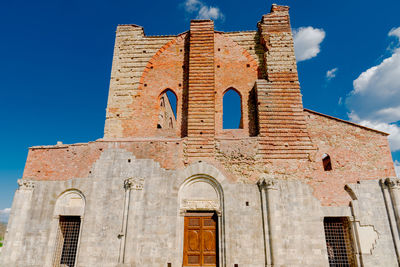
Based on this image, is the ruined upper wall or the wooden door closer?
the wooden door

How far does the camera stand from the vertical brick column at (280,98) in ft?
34.5

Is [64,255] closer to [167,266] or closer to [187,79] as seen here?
[167,266]

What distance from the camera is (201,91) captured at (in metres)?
11.7

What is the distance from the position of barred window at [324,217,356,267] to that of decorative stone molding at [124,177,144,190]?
7.09 m

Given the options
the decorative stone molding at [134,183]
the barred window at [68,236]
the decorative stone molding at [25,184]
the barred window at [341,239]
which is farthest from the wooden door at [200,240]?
the decorative stone molding at [25,184]

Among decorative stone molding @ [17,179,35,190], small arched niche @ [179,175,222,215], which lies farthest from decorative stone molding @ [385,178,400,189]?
decorative stone molding @ [17,179,35,190]

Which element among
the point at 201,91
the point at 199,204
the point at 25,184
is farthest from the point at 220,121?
the point at 25,184

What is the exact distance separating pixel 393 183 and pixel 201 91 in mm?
8120

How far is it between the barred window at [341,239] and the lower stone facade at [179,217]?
38 centimetres

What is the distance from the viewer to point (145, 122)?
1202cm

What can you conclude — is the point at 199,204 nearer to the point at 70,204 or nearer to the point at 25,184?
the point at 70,204

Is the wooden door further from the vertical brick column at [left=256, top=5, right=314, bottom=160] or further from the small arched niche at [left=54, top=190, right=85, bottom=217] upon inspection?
the small arched niche at [left=54, top=190, right=85, bottom=217]

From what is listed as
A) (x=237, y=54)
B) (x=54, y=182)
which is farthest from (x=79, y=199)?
(x=237, y=54)

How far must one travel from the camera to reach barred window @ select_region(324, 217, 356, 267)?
9.54 m
